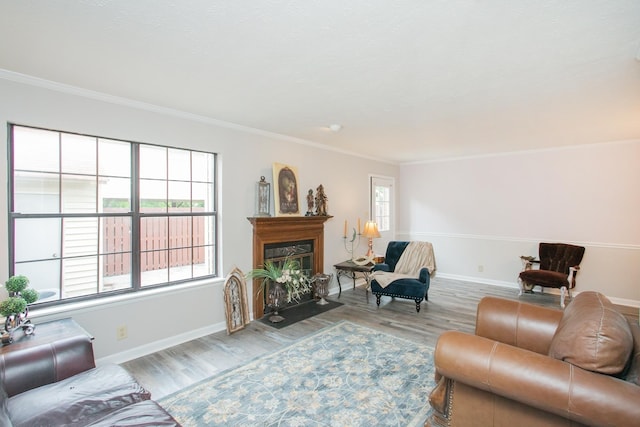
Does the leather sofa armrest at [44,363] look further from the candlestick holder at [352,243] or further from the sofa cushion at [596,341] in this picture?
the candlestick holder at [352,243]

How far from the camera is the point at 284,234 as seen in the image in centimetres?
435

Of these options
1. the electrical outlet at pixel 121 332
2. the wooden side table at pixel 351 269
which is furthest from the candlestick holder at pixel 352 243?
the electrical outlet at pixel 121 332

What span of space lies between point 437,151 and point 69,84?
5.07m

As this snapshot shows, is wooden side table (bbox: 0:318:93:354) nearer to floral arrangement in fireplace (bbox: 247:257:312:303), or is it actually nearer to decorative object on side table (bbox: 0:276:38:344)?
decorative object on side table (bbox: 0:276:38:344)

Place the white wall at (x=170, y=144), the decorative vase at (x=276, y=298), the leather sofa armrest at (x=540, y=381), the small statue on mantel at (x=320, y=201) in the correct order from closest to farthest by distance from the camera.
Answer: the leather sofa armrest at (x=540, y=381) → the white wall at (x=170, y=144) → the decorative vase at (x=276, y=298) → the small statue on mantel at (x=320, y=201)

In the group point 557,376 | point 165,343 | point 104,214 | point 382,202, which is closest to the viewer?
point 557,376

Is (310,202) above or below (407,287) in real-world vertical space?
above

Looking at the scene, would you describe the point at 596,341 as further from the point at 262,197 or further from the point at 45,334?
the point at 262,197

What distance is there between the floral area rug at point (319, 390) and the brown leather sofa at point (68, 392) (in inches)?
22.8

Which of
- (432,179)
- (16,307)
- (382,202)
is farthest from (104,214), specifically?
(432,179)

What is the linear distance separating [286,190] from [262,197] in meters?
0.42

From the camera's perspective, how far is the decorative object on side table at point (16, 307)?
2035 mm

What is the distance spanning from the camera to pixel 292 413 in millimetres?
2164

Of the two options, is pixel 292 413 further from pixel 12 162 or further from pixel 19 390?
pixel 12 162
